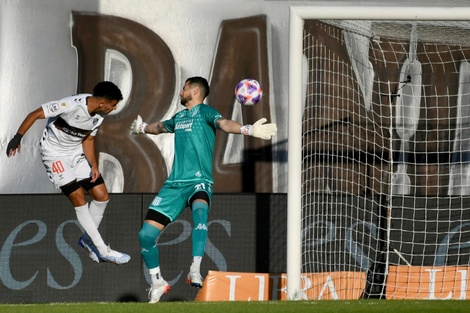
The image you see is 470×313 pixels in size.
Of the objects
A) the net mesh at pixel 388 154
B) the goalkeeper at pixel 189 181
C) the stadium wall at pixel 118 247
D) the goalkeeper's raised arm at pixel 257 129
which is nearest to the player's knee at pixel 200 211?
the goalkeeper at pixel 189 181

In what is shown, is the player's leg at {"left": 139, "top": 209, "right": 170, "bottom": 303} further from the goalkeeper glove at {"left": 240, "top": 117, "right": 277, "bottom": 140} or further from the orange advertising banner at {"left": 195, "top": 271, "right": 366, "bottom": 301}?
the orange advertising banner at {"left": 195, "top": 271, "right": 366, "bottom": 301}

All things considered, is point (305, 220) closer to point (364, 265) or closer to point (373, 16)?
point (364, 265)

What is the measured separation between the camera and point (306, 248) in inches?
528

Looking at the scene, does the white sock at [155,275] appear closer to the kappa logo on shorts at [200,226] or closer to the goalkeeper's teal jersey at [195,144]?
the kappa logo on shorts at [200,226]

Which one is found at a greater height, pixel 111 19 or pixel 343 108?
pixel 111 19

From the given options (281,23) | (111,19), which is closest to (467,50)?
(281,23)

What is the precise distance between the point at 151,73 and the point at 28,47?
1665mm

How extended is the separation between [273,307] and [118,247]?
160 inches

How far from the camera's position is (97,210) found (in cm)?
1261

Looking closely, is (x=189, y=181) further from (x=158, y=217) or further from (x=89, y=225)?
(x=89, y=225)

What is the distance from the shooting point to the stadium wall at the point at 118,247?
1359 centimetres

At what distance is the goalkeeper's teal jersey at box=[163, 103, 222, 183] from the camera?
1097 centimetres

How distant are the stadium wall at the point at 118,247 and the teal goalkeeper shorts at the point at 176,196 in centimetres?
266

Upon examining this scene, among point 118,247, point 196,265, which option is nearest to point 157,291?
point 196,265
